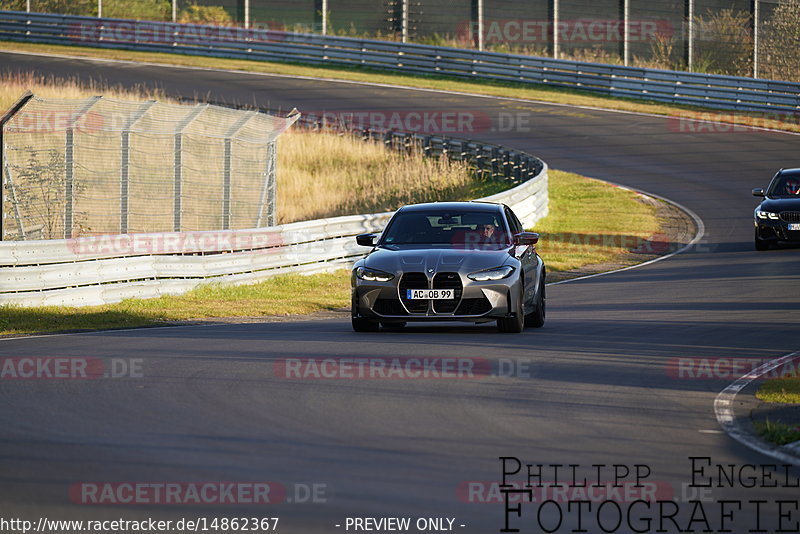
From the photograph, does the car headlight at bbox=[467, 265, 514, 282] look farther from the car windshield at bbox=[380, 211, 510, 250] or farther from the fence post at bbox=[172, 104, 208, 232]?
the fence post at bbox=[172, 104, 208, 232]

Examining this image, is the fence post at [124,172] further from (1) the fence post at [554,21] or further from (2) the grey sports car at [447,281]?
(1) the fence post at [554,21]

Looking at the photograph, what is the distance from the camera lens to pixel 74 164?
19.2 meters

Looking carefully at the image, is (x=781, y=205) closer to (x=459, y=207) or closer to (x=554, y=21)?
(x=459, y=207)

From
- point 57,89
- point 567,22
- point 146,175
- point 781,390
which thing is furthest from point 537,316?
point 567,22

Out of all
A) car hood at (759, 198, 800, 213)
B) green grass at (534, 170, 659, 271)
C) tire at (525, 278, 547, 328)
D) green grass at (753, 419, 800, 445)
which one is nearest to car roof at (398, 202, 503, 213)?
tire at (525, 278, 547, 328)

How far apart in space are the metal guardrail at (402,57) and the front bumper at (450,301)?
32886 mm

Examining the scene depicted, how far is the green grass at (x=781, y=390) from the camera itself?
10.1 m

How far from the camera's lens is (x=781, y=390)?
10406mm

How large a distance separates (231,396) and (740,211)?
23.9 m

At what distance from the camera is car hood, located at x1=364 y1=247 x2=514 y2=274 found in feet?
45.7

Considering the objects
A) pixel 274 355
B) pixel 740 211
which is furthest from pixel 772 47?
pixel 274 355

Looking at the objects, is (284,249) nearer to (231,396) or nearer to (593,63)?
(231,396)

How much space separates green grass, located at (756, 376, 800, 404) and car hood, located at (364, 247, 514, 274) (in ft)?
13.1

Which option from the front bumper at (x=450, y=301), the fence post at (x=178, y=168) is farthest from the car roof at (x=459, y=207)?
the fence post at (x=178, y=168)
